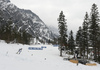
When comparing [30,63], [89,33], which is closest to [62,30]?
[89,33]

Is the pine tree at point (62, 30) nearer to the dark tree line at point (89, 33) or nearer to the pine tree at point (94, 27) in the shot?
the dark tree line at point (89, 33)

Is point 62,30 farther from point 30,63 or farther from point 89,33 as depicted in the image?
point 30,63

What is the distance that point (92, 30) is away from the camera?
98.8 feet

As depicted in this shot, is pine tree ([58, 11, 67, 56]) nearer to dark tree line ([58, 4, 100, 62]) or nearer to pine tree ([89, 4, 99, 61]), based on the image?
dark tree line ([58, 4, 100, 62])

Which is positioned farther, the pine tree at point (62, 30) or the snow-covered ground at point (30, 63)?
the pine tree at point (62, 30)

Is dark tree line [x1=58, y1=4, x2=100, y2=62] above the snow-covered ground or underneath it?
above

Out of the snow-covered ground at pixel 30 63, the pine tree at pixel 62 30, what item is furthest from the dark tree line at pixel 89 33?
the snow-covered ground at pixel 30 63

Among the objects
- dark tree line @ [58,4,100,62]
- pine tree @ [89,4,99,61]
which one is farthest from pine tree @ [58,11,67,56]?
pine tree @ [89,4,99,61]

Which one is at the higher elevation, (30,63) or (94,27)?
(94,27)

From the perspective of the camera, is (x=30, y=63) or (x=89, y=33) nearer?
(x=30, y=63)

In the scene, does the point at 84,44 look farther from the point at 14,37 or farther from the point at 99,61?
the point at 14,37

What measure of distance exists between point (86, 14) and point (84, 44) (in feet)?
35.2

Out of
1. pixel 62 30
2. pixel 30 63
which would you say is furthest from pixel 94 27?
pixel 30 63

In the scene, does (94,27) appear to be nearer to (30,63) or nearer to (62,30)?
(62,30)
